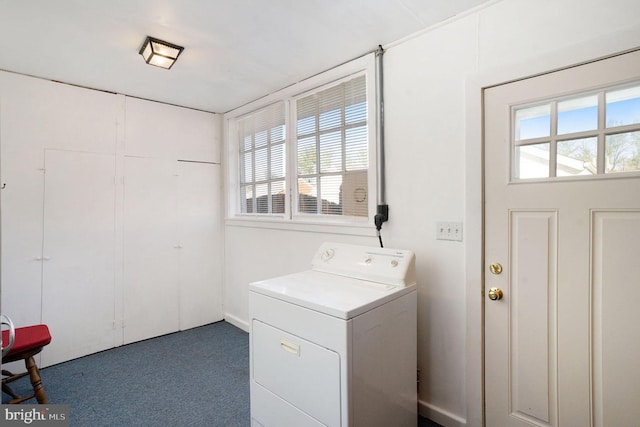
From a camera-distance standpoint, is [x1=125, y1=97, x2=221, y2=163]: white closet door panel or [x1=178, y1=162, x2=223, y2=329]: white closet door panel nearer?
[x1=125, y1=97, x2=221, y2=163]: white closet door panel

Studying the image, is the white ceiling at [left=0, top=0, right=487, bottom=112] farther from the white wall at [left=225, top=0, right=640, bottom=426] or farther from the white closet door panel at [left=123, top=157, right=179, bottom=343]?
the white closet door panel at [left=123, top=157, right=179, bottom=343]

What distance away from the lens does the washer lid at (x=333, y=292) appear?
63.6 inches

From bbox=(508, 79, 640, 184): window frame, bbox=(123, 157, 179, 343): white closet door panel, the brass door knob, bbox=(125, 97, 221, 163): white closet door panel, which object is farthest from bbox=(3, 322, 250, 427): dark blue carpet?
bbox=(508, 79, 640, 184): window frame

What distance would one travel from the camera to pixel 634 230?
1502 mm

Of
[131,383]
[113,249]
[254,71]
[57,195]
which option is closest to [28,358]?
[131,383]

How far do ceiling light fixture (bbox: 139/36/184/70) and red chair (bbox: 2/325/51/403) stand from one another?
1967 millimetres

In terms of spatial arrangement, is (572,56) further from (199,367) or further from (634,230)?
(199,367)

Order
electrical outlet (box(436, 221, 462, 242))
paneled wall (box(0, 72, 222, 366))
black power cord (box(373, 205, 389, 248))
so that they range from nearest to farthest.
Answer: electrical outlet (box(436, 221, 462, 242)) < black power cord (box(373, 205, 389, 248)) < paneled wall (box(0, 72, 222, 366))

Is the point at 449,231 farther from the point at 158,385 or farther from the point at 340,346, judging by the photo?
the point at 158,385

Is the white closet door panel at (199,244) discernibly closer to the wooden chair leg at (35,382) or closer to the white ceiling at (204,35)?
the white ceiling at (204,35)

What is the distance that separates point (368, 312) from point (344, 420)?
482mm

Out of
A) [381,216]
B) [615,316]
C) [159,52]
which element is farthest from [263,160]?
[615,316]

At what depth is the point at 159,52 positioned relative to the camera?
89.8 inches

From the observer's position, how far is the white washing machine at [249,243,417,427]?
1570 mm
